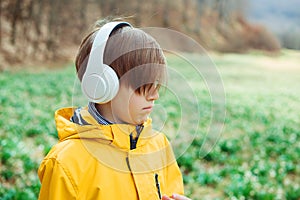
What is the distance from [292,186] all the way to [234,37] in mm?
23502

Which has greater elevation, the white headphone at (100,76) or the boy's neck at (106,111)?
the white headphone at (100,76)

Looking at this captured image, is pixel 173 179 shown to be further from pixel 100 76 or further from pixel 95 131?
pixel 100 76

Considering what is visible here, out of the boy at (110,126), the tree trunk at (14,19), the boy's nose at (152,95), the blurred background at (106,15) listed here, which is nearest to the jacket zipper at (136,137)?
the boy at (110,126)

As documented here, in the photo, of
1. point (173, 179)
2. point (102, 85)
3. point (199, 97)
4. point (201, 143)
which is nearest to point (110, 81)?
point (102, 85)

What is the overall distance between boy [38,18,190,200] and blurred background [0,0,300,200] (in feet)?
0.50

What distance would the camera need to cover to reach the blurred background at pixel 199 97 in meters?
3.73

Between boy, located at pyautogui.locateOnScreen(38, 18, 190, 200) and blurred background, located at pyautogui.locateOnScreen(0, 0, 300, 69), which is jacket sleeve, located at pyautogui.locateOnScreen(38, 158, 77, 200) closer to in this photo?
boy, located at pyautogui.locateOnScreen(38, 18, 190, 200)

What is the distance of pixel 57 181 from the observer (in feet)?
4.20

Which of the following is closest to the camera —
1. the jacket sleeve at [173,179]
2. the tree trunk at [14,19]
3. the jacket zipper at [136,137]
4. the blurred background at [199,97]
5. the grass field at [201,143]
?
the jacket zipper at [136,137]

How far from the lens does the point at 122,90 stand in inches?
51.8

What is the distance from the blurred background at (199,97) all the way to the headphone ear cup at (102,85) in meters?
0.22

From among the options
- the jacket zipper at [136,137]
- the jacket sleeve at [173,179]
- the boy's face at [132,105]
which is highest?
the boy's face at [132,105]

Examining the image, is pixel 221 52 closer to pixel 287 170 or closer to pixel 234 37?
pixel 234 37

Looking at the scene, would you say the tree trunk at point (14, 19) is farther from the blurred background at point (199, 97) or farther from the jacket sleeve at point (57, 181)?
the jacket sleeve at point (57, 181)
